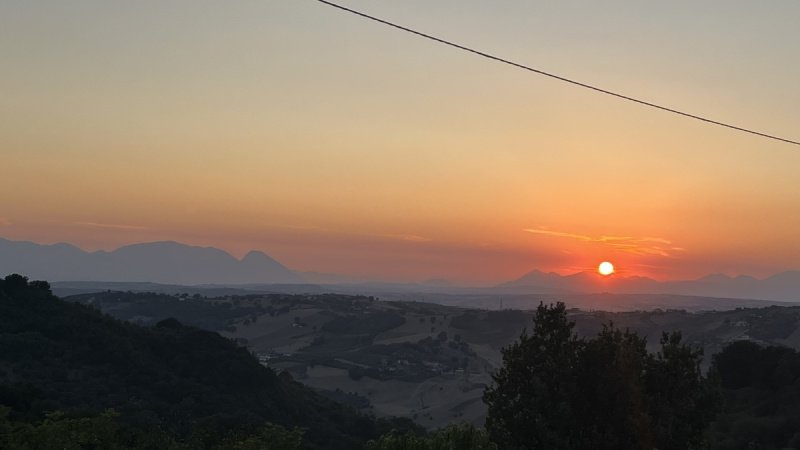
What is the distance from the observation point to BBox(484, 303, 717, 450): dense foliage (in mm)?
19562

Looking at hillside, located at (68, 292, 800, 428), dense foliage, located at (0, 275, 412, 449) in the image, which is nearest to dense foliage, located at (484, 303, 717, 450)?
dense foliage, located at (0, 275, 412, 449)

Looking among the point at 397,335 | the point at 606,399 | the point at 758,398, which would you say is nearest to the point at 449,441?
the point at 606,399

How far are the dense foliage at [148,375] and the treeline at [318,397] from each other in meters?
0.17

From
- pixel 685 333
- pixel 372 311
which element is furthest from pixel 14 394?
pixel 372 311

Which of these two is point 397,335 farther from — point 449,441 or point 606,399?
point 449,441

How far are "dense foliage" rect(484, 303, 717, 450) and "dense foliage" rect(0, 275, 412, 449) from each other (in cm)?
2546

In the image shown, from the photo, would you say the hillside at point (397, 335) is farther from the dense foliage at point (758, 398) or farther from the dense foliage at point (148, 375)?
the dense foliage at point (148, 375)

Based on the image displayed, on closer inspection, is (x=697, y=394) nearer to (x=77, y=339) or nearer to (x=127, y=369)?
(x=127, y=369)

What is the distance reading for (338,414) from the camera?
6450cm

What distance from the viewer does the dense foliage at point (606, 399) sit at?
1956cm

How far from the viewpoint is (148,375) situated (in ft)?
197

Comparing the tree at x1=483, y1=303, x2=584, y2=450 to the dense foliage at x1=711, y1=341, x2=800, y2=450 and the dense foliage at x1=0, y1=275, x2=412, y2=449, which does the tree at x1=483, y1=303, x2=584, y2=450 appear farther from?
the dense foliage at x1=0, y1=275, x2=412, y2=449

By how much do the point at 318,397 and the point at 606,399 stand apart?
180 feet

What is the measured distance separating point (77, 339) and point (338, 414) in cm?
2572
